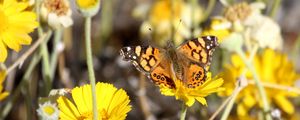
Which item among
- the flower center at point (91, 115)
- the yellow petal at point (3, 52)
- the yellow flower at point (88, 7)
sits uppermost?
the yellow petal at point (3, 52)

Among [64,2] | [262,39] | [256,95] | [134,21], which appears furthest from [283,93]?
[134,21]

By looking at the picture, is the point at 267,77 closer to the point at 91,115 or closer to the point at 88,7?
the point at 91,115

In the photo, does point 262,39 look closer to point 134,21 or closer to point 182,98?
point 182,98

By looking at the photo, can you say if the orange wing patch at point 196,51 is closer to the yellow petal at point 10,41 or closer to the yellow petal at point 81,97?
the yellow petal at point 81,97

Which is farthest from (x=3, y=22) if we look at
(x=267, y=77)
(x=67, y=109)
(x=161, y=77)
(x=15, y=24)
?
(x=267, y=77)

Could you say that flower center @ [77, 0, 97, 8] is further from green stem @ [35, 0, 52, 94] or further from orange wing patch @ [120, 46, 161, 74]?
green stem @ [35, 0, 52, 94]

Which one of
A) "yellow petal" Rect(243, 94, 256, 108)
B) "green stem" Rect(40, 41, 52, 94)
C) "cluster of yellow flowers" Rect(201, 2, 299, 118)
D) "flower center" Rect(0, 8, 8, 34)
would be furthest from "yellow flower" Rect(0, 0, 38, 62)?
"yellow petal" Rect(243, 94, 256, 108)

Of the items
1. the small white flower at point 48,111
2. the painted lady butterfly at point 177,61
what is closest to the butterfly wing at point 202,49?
the painted lady butterfly at point 177,61
